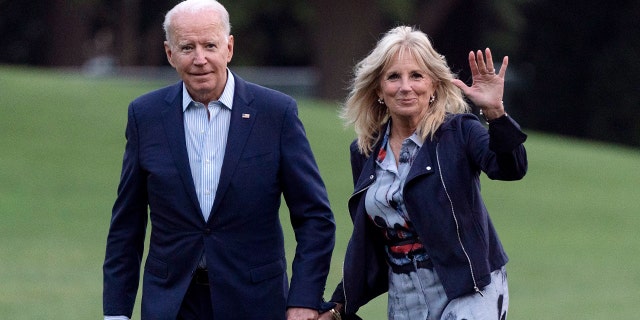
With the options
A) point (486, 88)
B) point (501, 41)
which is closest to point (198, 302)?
point (486, 88)

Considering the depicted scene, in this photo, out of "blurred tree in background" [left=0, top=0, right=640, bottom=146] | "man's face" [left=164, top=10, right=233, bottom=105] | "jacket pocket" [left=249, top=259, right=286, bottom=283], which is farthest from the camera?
"blurred tree in background" [left=0, top=0, right=640, bottom=146]

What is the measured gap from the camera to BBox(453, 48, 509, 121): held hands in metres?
5.05

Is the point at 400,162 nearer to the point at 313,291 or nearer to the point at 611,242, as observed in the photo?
the point at 313,291

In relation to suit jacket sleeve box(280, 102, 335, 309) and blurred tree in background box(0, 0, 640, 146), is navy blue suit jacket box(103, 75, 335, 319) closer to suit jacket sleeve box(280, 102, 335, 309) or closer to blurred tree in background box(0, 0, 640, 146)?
suit jacket sleeve box(280, 102, 335, 309)

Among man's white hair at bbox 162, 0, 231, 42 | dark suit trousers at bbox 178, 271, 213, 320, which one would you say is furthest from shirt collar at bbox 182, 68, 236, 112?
dark suit trousers at bbox 178, 271, 213, 320

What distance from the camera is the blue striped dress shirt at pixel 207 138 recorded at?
5.22 metres

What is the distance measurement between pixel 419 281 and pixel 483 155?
1.79 feet

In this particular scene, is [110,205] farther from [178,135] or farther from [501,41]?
[501,41]

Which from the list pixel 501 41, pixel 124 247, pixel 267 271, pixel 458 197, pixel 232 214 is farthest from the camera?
pixel 501 41

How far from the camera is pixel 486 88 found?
511 cm

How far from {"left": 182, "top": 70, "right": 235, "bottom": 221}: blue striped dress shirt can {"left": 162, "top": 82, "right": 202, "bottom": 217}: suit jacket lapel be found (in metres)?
0.03

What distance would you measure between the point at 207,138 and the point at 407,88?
2.56ft

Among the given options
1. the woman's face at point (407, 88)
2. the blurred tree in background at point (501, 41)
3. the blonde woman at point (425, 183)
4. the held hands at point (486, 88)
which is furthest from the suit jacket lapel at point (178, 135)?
the blurred tree in background at point (501, 41)

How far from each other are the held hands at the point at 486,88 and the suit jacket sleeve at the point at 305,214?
2.18ft
